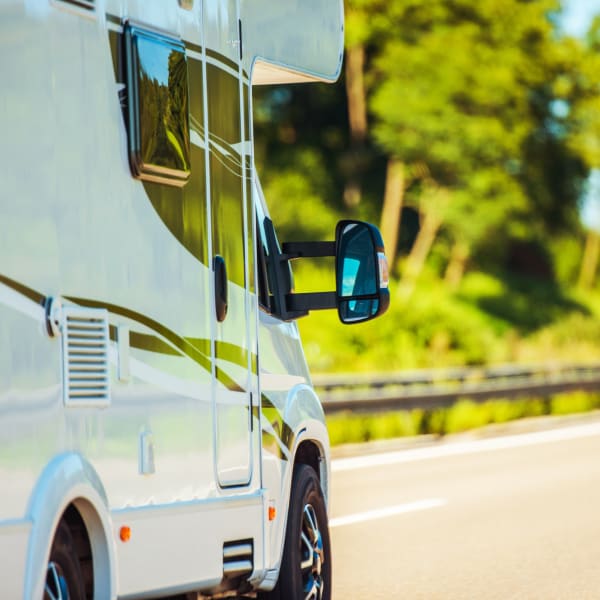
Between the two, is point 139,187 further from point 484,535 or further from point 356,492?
point 356,492

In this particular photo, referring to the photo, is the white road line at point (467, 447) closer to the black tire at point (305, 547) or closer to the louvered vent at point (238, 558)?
the black tire at point (305, 547)

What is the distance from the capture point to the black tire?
22.3ft

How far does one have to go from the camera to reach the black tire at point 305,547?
6797 mm

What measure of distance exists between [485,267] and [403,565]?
35.4 metres

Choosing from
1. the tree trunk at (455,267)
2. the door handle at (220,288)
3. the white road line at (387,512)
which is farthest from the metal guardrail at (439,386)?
the tree trunk at (455,267)

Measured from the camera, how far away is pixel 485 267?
44656 mm

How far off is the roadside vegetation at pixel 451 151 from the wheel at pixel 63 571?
26400 millimetres

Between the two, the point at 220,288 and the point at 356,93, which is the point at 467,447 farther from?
the point at 356,93

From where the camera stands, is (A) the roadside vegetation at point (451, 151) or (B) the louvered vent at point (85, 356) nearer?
(B) the louvered vent at point (85, 356)

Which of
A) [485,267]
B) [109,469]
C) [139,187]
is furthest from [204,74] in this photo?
[485,267]

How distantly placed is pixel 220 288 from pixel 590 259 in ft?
197

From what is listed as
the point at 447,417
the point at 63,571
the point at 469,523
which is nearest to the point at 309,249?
the point at 63,571

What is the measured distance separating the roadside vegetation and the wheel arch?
26256 millimetres

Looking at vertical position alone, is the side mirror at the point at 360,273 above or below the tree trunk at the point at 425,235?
below
